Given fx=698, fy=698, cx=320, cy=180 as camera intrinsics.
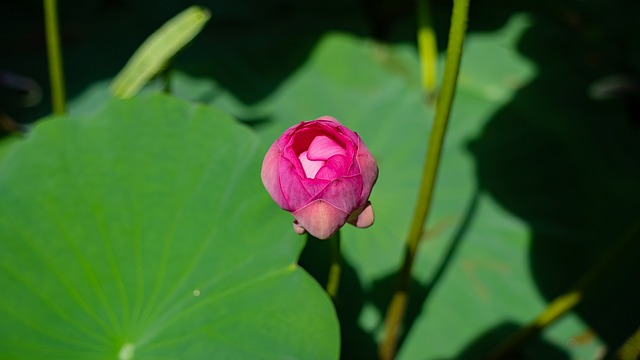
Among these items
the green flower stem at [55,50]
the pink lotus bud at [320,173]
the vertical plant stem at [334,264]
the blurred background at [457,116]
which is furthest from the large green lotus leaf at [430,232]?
the pink lotus bud at [320,173]

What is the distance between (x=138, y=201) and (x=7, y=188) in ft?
0.57

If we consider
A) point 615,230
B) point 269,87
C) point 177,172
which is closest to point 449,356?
point 615,230

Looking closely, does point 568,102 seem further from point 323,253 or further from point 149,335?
point 149,335

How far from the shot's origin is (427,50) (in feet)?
4.43

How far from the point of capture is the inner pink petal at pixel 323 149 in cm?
66

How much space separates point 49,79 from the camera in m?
1.50

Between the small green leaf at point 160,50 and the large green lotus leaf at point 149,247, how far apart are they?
16cm

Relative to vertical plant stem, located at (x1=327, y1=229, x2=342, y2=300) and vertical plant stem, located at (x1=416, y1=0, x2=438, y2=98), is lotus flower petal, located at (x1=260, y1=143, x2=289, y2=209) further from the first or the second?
vertical plant stem, located at (x1=416, y1=0, x2=438, y2=98)

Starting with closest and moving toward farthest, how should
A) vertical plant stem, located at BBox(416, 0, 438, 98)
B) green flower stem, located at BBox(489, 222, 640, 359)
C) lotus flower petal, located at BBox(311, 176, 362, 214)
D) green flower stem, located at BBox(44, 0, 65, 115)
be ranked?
1. lotus flower petal, located at BBox(311, 176, 362, 214)
2. green flower stem, located at BBox(489, 222, 640, 359)
3. green flower stem, located at BBox(44, 0, 65, 115)
4. vertical plant stem, located at BBox(416, 0, 438, 98)

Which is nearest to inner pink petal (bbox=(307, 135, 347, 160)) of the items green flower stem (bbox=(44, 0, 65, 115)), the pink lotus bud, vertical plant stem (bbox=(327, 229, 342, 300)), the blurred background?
Result: the pink lotus bud

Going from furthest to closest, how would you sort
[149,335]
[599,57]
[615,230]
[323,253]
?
[599,57] < [615,230] < [323,253] < [149,335]

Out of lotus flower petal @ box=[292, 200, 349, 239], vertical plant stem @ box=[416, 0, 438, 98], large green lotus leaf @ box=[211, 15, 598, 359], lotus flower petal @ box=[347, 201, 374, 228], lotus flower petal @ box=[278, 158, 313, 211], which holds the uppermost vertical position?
lotus flower petal @ box=[278, 158, 313, 211]

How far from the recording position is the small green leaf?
3.53 ft

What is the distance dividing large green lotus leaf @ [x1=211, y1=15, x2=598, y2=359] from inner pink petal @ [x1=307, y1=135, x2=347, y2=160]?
0.43 metres
